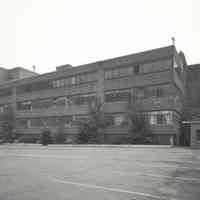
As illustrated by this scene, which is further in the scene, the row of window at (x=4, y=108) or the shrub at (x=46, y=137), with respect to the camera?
the row of window at (x=4, y=108)

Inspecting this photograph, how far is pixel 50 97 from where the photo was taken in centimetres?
4272

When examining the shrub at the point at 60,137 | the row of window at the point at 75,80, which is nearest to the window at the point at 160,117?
the row of window at the point at 75,80

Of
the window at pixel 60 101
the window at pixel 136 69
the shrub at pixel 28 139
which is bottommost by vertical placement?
the shrub at pixel 28 139

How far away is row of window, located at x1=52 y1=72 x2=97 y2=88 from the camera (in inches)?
1471

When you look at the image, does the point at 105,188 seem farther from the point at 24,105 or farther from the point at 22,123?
the point at 24,105

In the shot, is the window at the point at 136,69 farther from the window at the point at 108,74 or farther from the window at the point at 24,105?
the window at the point at 24,105

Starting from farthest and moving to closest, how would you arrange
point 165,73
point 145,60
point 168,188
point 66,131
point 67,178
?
point 66,131
point 145,60
point 165,73
point 67,178
point 168,188

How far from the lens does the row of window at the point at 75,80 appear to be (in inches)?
1471

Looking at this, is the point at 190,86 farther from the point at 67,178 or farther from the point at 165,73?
the point at 67,178

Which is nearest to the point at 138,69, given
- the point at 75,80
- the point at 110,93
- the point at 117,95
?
the point at 117,95

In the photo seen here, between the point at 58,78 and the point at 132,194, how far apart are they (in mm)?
38147

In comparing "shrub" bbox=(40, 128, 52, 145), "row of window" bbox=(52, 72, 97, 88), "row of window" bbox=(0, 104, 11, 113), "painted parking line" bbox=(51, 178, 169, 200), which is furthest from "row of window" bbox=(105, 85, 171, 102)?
"row of window" bbox=(0, 104, 11, 113)

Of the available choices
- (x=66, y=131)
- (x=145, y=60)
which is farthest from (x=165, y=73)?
(x=66, y=131)

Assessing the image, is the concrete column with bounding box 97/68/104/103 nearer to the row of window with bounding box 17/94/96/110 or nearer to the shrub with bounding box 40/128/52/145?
the row of window with bounding box 17/94/96/110
